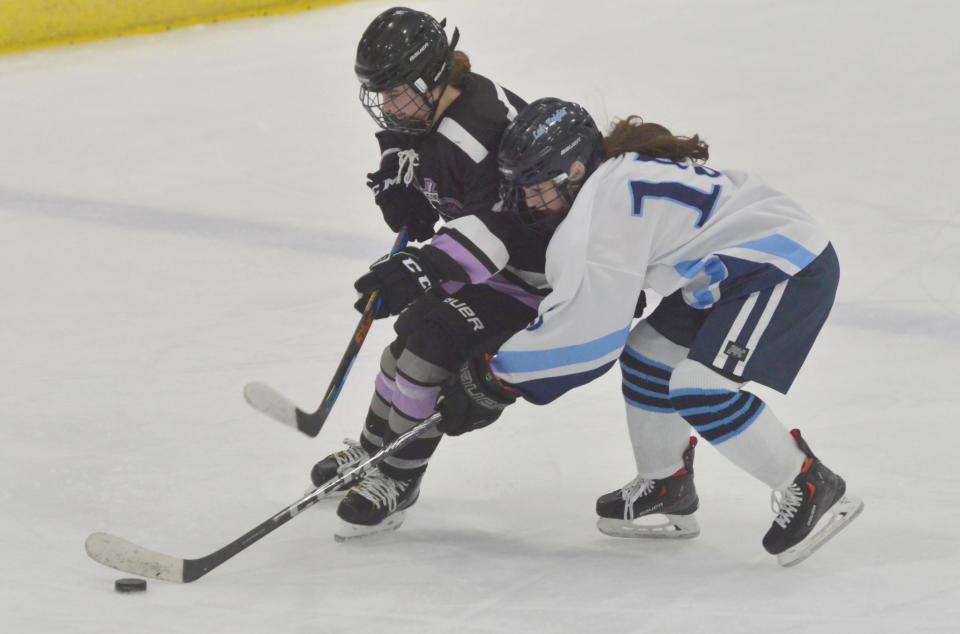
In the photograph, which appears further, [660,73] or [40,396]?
[660,73]

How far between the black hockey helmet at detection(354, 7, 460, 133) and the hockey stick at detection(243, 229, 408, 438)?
375 millimetres

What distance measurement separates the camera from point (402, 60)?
8.09 ft

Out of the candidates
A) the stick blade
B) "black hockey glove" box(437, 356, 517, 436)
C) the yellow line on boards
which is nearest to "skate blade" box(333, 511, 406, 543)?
"black hockey glove" box(437, 356, 517, 436)

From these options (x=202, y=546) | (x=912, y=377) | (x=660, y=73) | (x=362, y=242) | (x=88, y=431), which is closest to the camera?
(x=202, y=546)

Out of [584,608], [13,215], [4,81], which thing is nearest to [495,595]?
[584,608]

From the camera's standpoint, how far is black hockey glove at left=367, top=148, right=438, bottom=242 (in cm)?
267

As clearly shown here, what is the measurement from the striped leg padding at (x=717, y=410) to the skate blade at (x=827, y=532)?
24cm

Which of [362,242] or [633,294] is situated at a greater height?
[362,242]

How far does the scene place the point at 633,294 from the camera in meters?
2.28

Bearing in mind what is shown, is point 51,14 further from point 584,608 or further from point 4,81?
point 584,608

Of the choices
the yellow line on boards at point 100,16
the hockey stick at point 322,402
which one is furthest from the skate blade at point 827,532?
the yellow line on boards at point 100,16

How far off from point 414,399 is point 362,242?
1.61m

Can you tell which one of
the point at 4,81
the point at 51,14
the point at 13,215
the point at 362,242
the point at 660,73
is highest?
the point at 51,14

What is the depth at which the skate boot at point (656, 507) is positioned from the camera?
2578 millimetres
